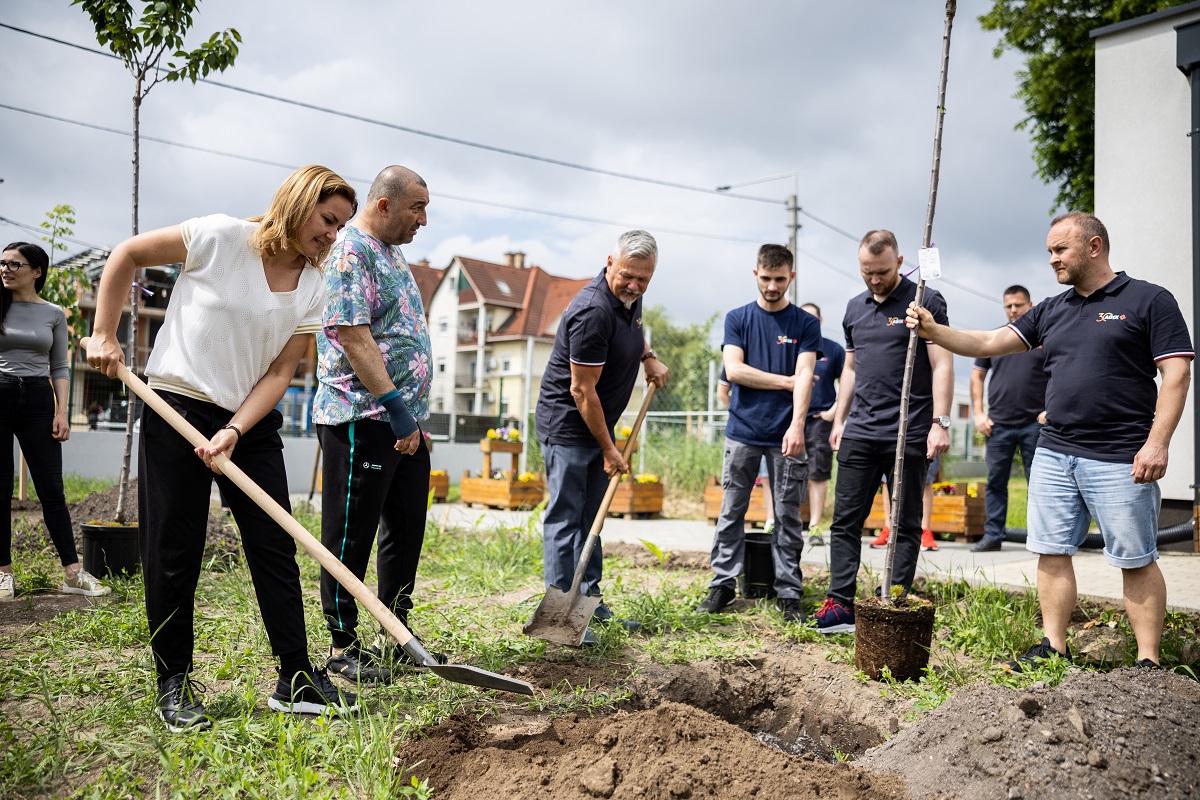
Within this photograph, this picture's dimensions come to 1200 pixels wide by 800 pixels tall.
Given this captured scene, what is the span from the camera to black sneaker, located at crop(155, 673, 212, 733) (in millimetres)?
2477

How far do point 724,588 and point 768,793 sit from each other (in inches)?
93.8

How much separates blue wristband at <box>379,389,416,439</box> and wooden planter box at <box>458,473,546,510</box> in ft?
22.8

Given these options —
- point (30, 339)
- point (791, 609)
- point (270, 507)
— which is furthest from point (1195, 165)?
point (30, 339)

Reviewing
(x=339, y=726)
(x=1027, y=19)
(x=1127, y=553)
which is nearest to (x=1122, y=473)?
(x=1127, y=553)

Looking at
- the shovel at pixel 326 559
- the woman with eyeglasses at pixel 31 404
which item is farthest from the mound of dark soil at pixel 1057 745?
the woman with eyeglasses at pixel 31 404

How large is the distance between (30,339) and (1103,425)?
16.8ft

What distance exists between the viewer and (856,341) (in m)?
4.28

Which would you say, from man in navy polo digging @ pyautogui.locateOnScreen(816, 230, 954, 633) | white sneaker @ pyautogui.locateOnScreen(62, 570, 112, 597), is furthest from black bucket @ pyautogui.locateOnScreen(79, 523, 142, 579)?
man in navy polo digging @ pyautogui.locateOnScreen(816, 230, 954, 633)

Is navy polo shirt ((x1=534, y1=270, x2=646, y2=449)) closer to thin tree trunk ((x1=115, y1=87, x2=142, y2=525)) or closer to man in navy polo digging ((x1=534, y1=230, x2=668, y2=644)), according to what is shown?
man in navy polo digging ((x1=534, y1=230, x2=668, y2=644))

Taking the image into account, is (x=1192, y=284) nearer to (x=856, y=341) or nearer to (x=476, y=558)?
(x=856, y=341)

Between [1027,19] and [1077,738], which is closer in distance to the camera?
[1077,738]

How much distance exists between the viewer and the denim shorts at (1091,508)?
315cm

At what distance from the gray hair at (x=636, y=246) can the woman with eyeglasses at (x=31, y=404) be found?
3057 mm

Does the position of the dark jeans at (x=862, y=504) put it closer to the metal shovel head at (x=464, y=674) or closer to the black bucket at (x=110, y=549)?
the metal shovel head at (x=464, y=674)
